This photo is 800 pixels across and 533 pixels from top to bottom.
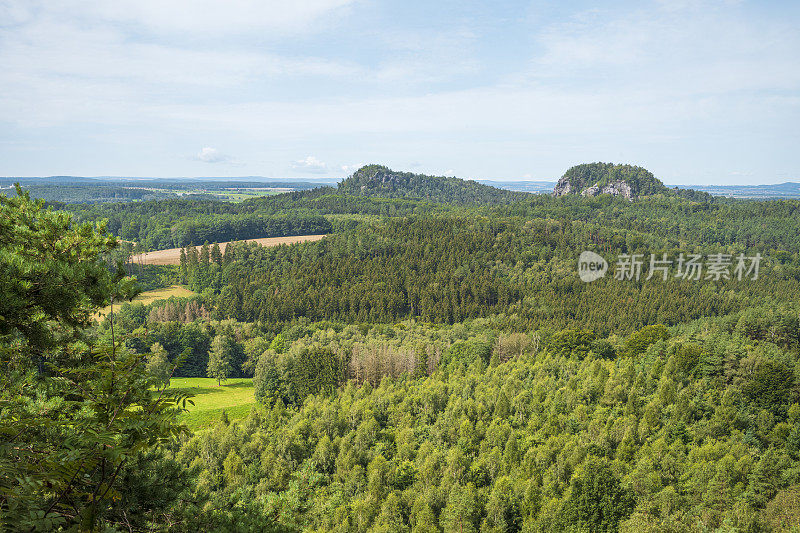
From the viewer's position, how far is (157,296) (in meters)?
141

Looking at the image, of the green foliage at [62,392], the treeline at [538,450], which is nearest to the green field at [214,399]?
the treeline at [538,450]

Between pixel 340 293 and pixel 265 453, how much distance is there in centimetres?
9892

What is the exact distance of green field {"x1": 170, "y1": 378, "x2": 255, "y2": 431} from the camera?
2739 inches

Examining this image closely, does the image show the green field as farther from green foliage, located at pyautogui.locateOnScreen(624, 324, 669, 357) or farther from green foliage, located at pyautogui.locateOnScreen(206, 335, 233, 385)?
green foliage, located at pyautogui.locateOnScreen(624, 324, 669, 357)

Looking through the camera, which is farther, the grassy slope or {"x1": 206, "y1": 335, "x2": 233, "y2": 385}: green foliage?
the grassy slope

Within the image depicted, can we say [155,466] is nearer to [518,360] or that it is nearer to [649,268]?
[518,360]

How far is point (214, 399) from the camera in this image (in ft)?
266

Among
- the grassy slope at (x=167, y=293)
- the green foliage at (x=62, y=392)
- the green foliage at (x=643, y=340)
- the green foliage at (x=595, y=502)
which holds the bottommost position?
the grassy slope at (x=167, y=293)

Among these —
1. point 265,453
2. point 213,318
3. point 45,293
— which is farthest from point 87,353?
point 213,318

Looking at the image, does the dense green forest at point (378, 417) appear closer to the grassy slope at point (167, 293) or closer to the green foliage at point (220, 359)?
the green foliage at point (220, 359)

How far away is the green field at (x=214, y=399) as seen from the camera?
69.6 meters
